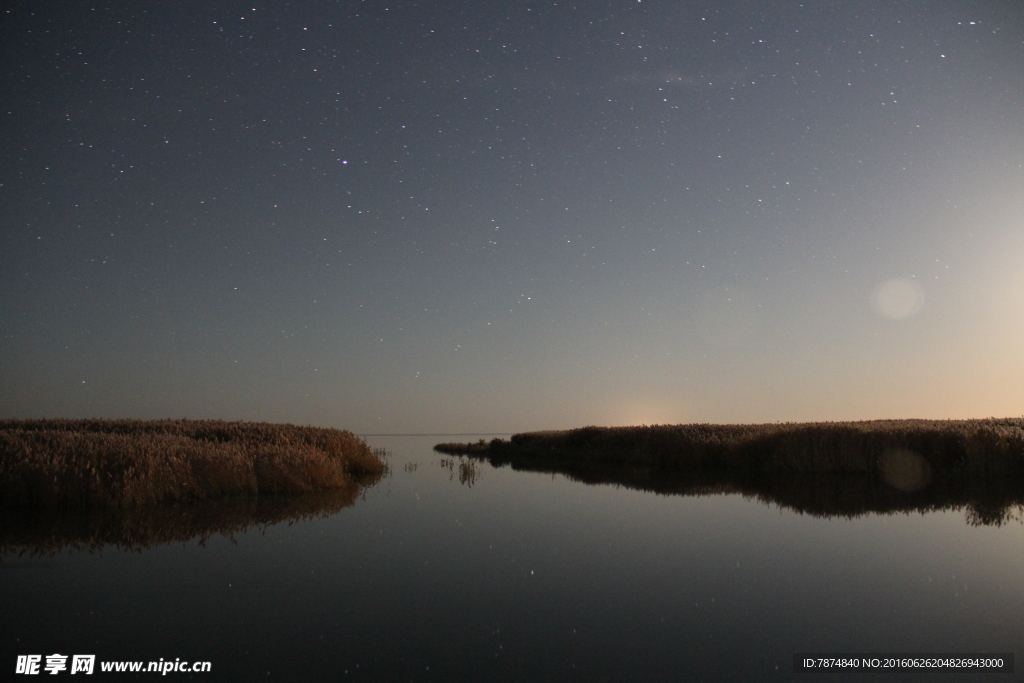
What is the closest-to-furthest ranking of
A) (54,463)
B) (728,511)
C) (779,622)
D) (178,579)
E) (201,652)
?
(201,652) < (779,622) < (178,579) < (54,463) < (728,511)

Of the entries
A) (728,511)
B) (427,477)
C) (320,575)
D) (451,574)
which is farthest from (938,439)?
(320,575)

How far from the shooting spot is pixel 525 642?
16.3 ft

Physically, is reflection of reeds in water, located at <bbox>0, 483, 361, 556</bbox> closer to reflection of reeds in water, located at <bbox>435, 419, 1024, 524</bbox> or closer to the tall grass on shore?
the tall grass on shore

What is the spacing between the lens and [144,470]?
11797 millimetres

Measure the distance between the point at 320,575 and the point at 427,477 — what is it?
12.8 meters

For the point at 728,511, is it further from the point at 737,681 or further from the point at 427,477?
the point at 427,477

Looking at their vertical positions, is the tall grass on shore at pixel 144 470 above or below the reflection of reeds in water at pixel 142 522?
above

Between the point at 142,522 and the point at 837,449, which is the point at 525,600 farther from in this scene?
the point at 837,449

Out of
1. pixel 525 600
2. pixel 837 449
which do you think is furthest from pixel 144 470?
pixel 837 449

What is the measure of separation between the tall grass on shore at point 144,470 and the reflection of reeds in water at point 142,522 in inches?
12.9

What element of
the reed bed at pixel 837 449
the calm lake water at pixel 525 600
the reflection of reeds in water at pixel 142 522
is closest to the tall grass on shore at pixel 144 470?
the reflection of reeds in water at pixel 142 522

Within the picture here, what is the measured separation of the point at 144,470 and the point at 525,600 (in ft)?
29.7

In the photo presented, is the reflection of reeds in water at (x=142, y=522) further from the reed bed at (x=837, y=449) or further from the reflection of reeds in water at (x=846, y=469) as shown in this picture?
the reed bed at (x=837, y=449)

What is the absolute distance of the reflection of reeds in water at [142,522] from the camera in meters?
8.32
